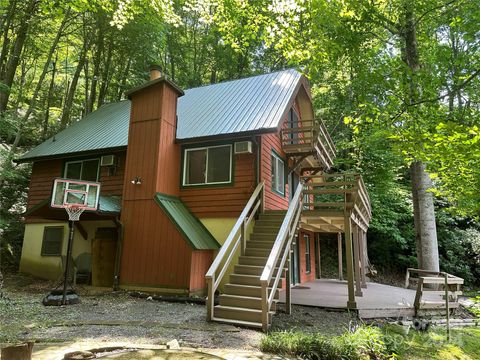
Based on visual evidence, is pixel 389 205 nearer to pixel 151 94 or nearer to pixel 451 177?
pixel 451 177

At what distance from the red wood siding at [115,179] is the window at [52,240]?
2481 mm

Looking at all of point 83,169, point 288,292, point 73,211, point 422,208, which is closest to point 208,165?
point 73,211

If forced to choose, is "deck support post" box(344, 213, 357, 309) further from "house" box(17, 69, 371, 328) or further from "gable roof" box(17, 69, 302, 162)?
"gable roof" box(17, 69, 302, 162)

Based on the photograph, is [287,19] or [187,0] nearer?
[287,19]

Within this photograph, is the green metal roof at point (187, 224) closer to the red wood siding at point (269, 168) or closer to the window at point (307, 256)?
the red wood siding at point (269, 168)

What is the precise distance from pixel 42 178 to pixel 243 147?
8.61 m

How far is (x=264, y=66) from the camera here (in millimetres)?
24703

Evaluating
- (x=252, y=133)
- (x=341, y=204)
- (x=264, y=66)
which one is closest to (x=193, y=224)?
(x=252, y=133)

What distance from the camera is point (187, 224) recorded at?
30.4ft

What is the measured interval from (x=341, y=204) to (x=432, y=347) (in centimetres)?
367

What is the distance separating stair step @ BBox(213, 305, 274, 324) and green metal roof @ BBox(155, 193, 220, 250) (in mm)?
2605

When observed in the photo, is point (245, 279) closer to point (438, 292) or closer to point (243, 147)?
point (243, 147)

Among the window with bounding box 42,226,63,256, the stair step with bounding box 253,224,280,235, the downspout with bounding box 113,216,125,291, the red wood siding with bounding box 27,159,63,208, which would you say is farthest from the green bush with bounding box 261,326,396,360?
the red wood siding with bounding box 27,159,63,208

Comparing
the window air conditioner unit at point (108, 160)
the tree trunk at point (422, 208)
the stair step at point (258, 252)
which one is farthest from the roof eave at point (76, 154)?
the tree trunk at point (422, 208)
